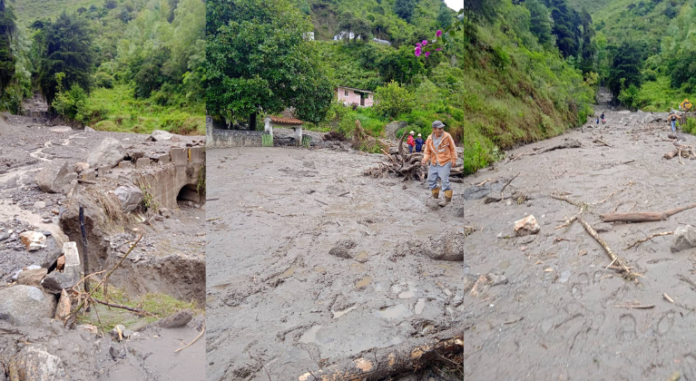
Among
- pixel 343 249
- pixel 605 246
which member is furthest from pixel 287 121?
pixel 605 246

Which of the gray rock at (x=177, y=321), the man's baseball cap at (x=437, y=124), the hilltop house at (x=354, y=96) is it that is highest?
the hilltop house at (x=354, y=96)

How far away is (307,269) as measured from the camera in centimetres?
214

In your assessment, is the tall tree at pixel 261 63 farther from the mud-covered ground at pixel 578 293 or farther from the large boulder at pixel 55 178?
the large boulder at pixel 55 178

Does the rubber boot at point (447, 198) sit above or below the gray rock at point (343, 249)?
above

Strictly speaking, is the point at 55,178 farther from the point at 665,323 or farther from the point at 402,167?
the point at 665,323

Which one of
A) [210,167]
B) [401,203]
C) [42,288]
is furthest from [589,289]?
[42,288]

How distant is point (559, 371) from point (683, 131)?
1055 cm

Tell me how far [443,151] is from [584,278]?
1347 mm

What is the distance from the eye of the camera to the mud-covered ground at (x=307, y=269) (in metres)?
1.69

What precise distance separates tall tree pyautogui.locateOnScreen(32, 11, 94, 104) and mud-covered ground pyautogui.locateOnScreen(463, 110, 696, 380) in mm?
9337

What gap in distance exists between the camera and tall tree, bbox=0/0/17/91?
27.3 feet

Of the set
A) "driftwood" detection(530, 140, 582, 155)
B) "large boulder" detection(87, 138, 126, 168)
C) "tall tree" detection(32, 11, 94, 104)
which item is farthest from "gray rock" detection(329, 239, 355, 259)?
"tall tree" detection(32, 11, 94, 104)

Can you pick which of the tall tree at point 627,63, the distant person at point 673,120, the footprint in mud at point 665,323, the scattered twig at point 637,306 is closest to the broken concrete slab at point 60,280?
the scattered twig at point 637,306

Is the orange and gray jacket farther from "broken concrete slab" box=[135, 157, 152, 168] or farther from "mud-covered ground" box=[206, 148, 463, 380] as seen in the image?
"broken concrete slab" box=[135, 157, 152, 168]
